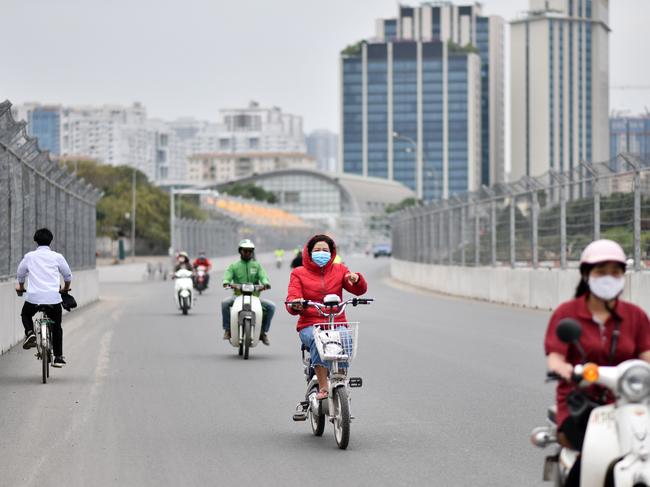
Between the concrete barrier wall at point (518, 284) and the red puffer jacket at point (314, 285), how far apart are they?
13864 mm

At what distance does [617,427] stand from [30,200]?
19343 millimetres

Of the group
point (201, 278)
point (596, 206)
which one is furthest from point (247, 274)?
point (201, 278)

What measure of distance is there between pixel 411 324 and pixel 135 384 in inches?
478

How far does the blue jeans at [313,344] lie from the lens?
1023 centimetres

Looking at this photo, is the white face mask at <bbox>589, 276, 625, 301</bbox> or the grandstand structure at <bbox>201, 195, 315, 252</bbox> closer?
the white face mask at <bbox>589, 276, 625, 301</bbox>

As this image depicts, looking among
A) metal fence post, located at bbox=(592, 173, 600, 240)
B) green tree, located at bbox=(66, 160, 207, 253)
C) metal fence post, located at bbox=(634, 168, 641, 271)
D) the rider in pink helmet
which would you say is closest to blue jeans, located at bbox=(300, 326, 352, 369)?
the rider in pink helmet

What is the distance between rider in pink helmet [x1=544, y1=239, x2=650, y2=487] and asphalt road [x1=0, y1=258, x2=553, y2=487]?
237 centimetres

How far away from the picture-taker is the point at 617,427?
5957mm

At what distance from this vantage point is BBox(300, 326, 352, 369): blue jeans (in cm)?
1023

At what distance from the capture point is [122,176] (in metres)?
170

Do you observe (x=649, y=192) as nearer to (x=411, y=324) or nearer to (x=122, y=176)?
(x=411, y=324)

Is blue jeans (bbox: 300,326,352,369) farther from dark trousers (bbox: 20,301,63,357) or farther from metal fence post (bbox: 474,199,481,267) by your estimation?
metal fence post (bbox: 474,199,481,267)

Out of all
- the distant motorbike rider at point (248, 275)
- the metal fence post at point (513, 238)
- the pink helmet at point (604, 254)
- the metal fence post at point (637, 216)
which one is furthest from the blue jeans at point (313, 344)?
the metal fence post at point (513, 238)

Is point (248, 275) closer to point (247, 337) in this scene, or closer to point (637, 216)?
point (247, 337)
